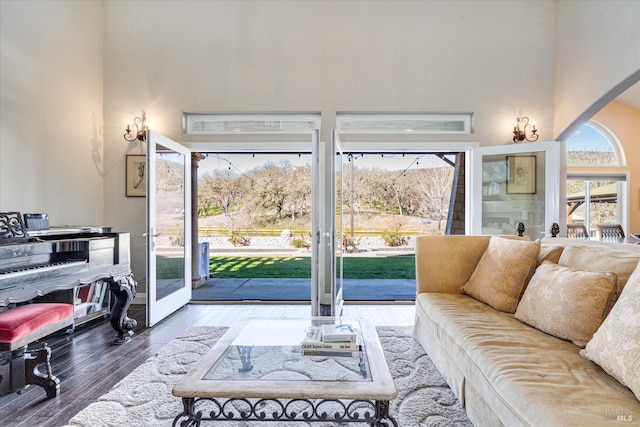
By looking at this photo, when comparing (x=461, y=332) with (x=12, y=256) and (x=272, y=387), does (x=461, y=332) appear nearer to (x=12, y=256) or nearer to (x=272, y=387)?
(x=272, y=387)

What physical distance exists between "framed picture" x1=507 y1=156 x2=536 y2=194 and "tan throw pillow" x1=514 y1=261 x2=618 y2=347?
8.34ft

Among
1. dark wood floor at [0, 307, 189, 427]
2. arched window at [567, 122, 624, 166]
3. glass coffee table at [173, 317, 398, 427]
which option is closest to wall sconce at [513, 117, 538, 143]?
glass coffee table at [173, 317, 398, 427]

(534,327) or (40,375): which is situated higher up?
(534,327)

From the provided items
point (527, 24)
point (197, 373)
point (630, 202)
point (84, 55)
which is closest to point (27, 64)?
point (84, 55)

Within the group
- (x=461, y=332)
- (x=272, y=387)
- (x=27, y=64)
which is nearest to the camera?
(x=272, y=387)

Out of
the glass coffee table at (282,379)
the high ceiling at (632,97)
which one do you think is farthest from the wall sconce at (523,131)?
the high ceiling at (632,97)

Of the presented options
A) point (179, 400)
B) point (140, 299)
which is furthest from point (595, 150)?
point (140, 299)

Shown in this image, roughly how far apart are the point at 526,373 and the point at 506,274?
1.02 m

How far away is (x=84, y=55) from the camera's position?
12.7ft

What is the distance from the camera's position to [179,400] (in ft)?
6.46

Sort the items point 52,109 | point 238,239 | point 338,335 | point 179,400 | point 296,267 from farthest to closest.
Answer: point 238,239 → point 296,267 → point 52,109 → point 179,400 → point 338,335

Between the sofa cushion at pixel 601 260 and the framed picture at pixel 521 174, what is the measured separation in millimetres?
2252

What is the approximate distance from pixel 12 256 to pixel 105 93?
269cm
